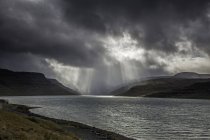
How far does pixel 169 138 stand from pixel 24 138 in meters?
43.2

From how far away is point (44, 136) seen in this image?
121 feet

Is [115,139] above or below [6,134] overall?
below

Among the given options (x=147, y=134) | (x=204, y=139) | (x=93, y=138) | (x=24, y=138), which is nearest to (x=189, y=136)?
(x=204, y=139)

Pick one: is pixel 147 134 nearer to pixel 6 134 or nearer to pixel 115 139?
pixel 115 139

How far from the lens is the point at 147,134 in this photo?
74.8 meters

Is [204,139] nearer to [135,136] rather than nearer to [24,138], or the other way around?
[135,136]

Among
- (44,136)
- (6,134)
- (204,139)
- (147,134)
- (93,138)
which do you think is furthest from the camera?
(147,134)

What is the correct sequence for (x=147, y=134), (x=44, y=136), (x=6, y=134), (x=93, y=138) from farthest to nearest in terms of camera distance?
(x=147, y=134) → (x=93, y=138) → (x=44, y=136) → (x=6, y=134)

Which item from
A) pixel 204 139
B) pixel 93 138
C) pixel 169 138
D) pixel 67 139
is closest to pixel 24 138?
pixel 67 139

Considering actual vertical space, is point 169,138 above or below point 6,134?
below

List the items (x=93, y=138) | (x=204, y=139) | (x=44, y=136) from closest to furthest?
(x=44, y=136) → (x=93, y=138) → (x=204, y=139)

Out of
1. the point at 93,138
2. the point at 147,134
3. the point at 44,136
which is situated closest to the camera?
the point at 44,136

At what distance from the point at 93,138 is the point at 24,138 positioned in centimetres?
2938

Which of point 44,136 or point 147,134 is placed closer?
point 44,136
